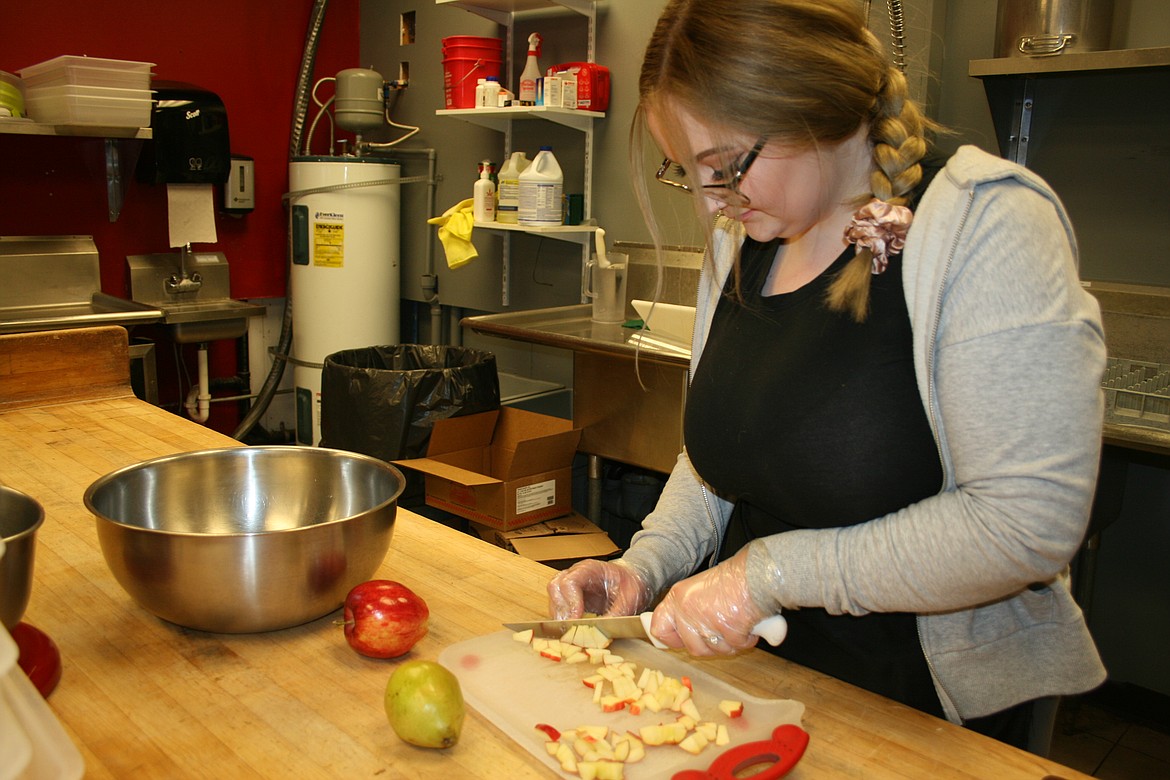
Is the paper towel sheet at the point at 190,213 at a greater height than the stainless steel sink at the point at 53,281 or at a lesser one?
greater

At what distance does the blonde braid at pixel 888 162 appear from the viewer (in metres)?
1.02

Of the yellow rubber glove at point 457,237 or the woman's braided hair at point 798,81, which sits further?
the yellow rubber glove at point 457,237

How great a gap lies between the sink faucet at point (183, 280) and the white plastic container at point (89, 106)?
31.0 inches

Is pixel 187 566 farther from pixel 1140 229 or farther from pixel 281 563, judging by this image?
pixel 1140 229

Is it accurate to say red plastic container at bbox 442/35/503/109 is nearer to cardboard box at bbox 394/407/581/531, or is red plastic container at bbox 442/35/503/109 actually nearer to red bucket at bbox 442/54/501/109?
red bucket at bbox 442/54/501/109

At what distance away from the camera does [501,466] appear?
3105 millimetres

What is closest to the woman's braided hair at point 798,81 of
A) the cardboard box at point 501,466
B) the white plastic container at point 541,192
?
the cardboard box at point 501,466

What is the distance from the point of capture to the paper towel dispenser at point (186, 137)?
11.4 ft

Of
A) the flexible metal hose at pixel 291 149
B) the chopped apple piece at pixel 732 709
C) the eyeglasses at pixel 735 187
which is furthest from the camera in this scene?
the flexible metal hose at pixel 291 149

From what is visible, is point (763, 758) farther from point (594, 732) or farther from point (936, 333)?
point (936, 333)

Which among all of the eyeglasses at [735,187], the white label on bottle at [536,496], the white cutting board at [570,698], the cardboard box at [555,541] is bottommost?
the cardboard box at [555,541]

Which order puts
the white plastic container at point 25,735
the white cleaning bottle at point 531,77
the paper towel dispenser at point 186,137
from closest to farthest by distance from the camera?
1. the white plastic container at point 25,735
2. the white cleaning bottle at point 531,77
3. the paper towel dispenser at point 186,137

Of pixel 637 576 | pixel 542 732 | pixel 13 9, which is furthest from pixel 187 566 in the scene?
pixel 13 9

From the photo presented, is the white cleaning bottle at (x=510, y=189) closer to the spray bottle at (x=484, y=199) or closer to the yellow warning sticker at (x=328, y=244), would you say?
the spray bottle at (x=484, y=199)
